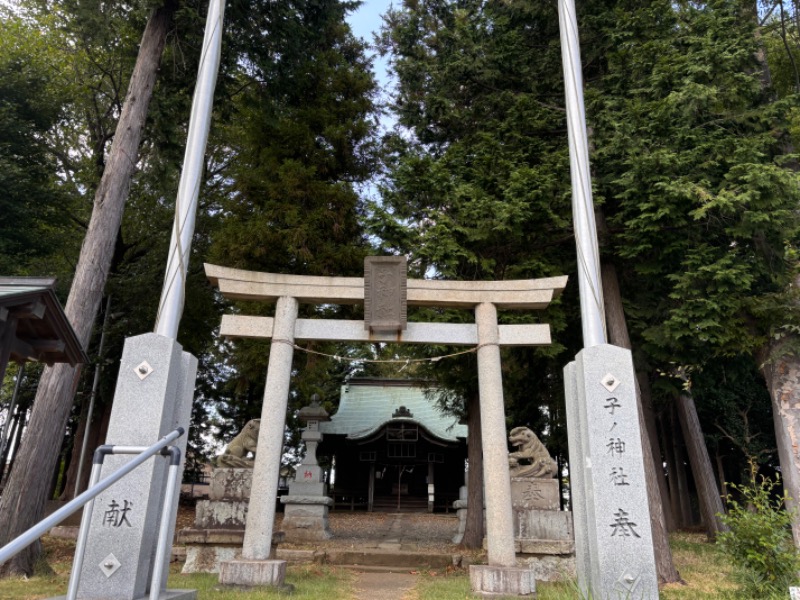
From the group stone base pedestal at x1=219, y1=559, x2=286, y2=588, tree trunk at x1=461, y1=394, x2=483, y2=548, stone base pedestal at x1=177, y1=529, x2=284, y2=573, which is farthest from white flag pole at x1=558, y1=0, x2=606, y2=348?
stone base pedestal at x1=177, y1=529, x2=284, y2=573

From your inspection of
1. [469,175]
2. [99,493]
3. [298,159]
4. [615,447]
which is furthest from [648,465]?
[298,159]

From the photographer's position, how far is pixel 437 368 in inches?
407

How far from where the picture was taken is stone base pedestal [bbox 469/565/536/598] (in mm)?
5695

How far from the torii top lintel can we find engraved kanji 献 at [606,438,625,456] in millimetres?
2418

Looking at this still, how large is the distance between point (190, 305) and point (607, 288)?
36.3 ft

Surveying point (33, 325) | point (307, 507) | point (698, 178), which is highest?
point (698, 178)

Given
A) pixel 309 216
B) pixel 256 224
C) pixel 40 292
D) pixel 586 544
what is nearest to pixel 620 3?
pixel 309 216

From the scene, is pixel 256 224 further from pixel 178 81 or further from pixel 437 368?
pixel 437 368

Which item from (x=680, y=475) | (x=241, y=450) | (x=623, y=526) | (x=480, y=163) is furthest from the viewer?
(x=680, y=475)

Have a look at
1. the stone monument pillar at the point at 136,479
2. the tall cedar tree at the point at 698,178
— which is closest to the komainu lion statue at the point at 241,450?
the stone monument pillar at the point at 136,479

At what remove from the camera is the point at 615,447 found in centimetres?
500

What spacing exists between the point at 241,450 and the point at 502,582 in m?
4.97

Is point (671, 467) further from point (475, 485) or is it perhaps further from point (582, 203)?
point (582, 203)

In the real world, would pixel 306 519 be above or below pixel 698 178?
below
